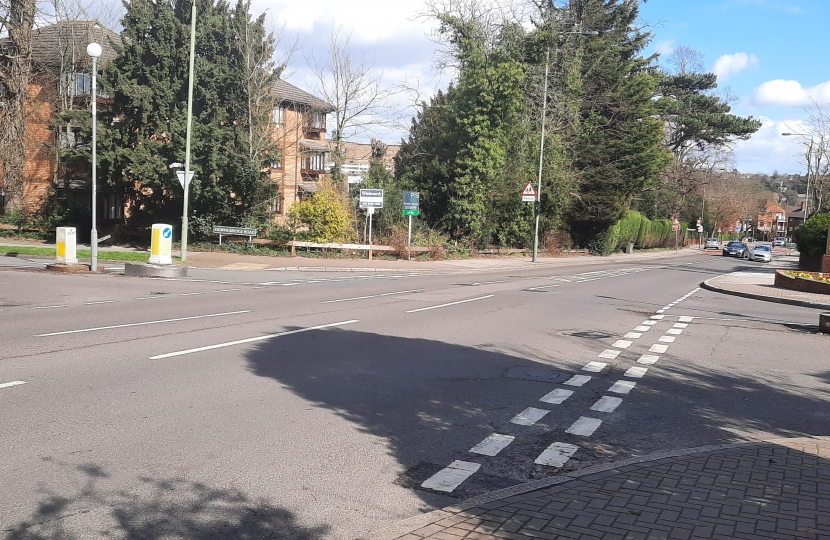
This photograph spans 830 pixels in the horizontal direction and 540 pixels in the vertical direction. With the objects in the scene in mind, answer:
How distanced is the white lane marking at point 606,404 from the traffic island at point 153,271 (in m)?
16.8

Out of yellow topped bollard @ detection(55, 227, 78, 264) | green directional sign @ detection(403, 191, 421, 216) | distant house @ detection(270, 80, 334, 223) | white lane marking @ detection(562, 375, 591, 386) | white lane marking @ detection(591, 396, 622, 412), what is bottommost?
white lane marking @ detection(591, 396, 622, 412)

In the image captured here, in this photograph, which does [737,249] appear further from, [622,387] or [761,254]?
[622,387]

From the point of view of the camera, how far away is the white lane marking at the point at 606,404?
7.35 metres

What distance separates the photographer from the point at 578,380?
868 centimetres

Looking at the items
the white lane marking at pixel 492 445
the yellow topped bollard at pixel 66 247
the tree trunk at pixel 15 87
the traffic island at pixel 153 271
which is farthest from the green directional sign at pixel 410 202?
the white lane marking at pixel 492 445

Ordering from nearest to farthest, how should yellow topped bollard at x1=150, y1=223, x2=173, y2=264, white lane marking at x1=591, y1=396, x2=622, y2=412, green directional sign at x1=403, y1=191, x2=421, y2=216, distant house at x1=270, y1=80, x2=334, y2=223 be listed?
white lane marking at x1=591, y1=396, x2=622, y2=412 < yellow topped bollard at x1=150, y1=223, x2=173, y2=264 < green directional sign at x1=403, y1=191, x2=421, y2=216 < distant house at x1=270, y1=80, x2=334, y2=223

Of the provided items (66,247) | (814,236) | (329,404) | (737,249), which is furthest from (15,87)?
(737,249)

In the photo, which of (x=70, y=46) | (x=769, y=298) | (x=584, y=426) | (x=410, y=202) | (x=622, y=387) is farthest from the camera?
(x=70, y=46)

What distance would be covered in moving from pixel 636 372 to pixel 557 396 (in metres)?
2.01

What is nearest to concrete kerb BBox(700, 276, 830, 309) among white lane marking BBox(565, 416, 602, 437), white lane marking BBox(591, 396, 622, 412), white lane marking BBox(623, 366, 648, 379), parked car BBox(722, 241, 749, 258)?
white lane marking BBox(623, 366, 648, 379)

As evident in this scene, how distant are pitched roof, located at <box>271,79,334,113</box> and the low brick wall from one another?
2409cm

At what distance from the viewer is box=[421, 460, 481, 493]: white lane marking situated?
5074mm

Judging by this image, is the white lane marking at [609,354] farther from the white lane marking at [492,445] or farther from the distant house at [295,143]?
the distant house at [295,143]

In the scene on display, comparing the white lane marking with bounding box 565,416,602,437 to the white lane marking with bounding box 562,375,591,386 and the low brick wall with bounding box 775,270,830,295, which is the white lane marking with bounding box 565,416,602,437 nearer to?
the white lane marking with bounding box 562,375,591,386
